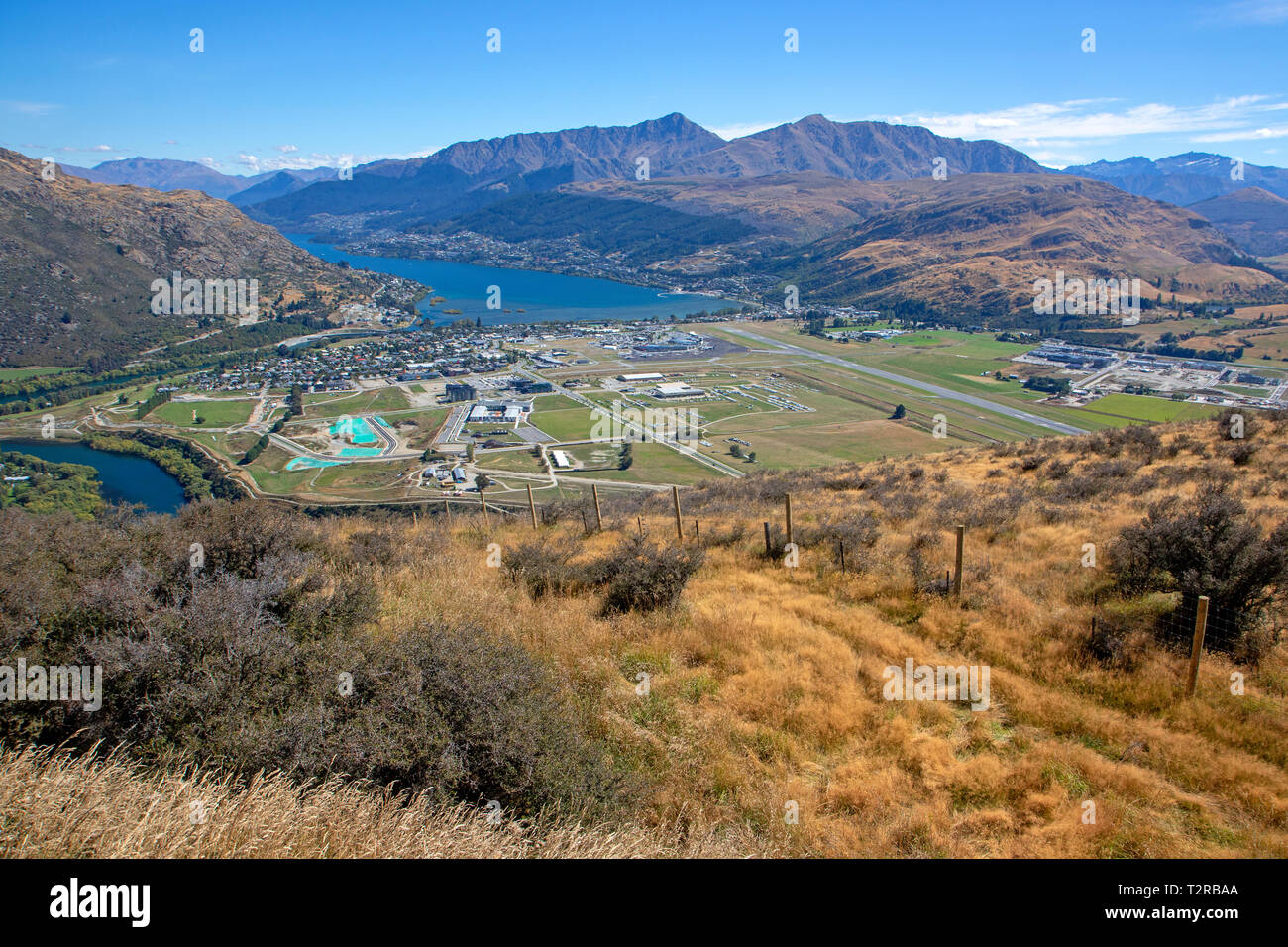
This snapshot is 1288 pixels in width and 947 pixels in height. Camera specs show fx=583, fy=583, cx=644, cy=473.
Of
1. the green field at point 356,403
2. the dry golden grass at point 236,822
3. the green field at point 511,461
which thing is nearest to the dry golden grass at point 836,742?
the dry golden grass at point 236,822

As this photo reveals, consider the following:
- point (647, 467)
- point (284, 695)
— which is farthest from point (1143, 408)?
point (284, 695)

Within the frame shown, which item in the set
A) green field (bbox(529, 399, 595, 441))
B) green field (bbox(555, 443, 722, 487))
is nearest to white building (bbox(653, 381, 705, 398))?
green field (bbox(529, 399, 595, 441))

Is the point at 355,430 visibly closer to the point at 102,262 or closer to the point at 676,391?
→ the point at 676,391

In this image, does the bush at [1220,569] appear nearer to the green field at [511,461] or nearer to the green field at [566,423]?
the green field at [511,461]

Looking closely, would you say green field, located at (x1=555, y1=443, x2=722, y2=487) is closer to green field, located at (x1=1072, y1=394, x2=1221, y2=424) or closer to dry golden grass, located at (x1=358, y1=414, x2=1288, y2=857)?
dry golden grass, located at (x1=358, y1=414, x2=1288, y2=857)

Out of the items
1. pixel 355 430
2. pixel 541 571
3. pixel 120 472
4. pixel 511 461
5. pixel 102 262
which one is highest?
pixel 102 262
